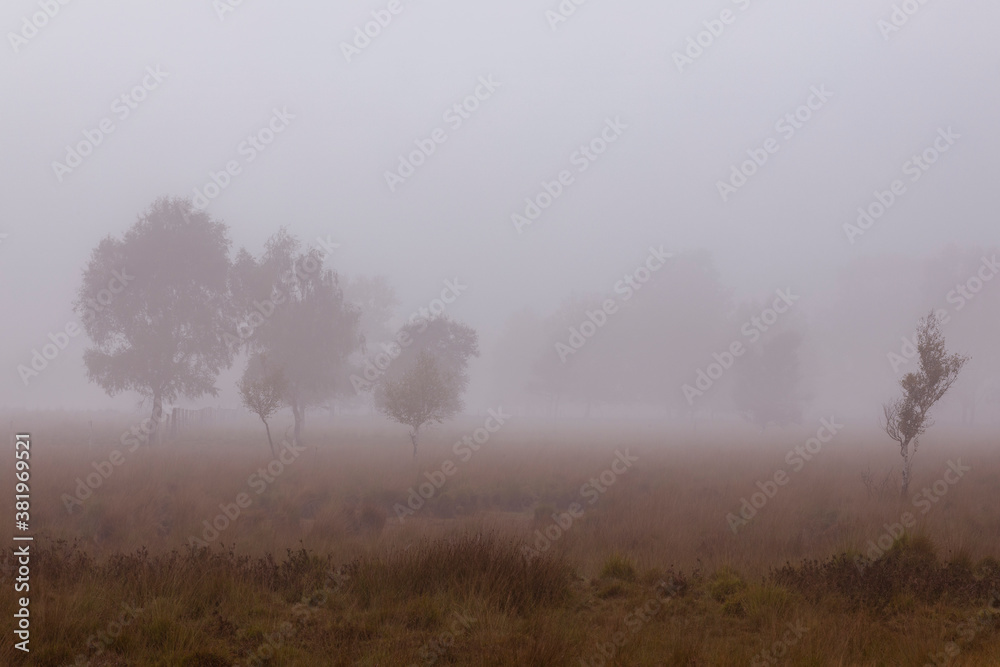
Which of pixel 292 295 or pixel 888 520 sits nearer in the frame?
pixel 888 520

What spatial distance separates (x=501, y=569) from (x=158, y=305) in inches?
1086

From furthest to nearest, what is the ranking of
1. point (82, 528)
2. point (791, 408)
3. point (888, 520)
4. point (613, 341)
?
1. point (613, 341)
2. point (791, 408)
3. point (888, 520)
4. point (82, 528)

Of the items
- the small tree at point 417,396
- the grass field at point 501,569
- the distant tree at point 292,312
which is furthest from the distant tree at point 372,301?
the grass field at point 501,569

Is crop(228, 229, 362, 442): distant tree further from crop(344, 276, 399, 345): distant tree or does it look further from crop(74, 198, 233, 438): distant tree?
crop(344, 276, 399, 345): distant tree

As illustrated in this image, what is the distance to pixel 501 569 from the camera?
7520mm

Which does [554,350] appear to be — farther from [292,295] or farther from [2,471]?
[2,471]

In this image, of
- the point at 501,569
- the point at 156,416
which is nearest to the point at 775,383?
the point at 501,569

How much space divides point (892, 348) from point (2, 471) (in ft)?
231

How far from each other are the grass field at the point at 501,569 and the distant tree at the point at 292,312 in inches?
480

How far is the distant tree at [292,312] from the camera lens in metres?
30.4

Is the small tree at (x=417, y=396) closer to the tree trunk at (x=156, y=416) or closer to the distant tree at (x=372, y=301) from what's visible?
the tree trunk at (x=156, y=416)

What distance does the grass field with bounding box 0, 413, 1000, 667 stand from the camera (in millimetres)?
5531

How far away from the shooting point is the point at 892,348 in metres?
58.7

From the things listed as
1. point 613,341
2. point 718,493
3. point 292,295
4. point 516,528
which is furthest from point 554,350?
point 516,528
